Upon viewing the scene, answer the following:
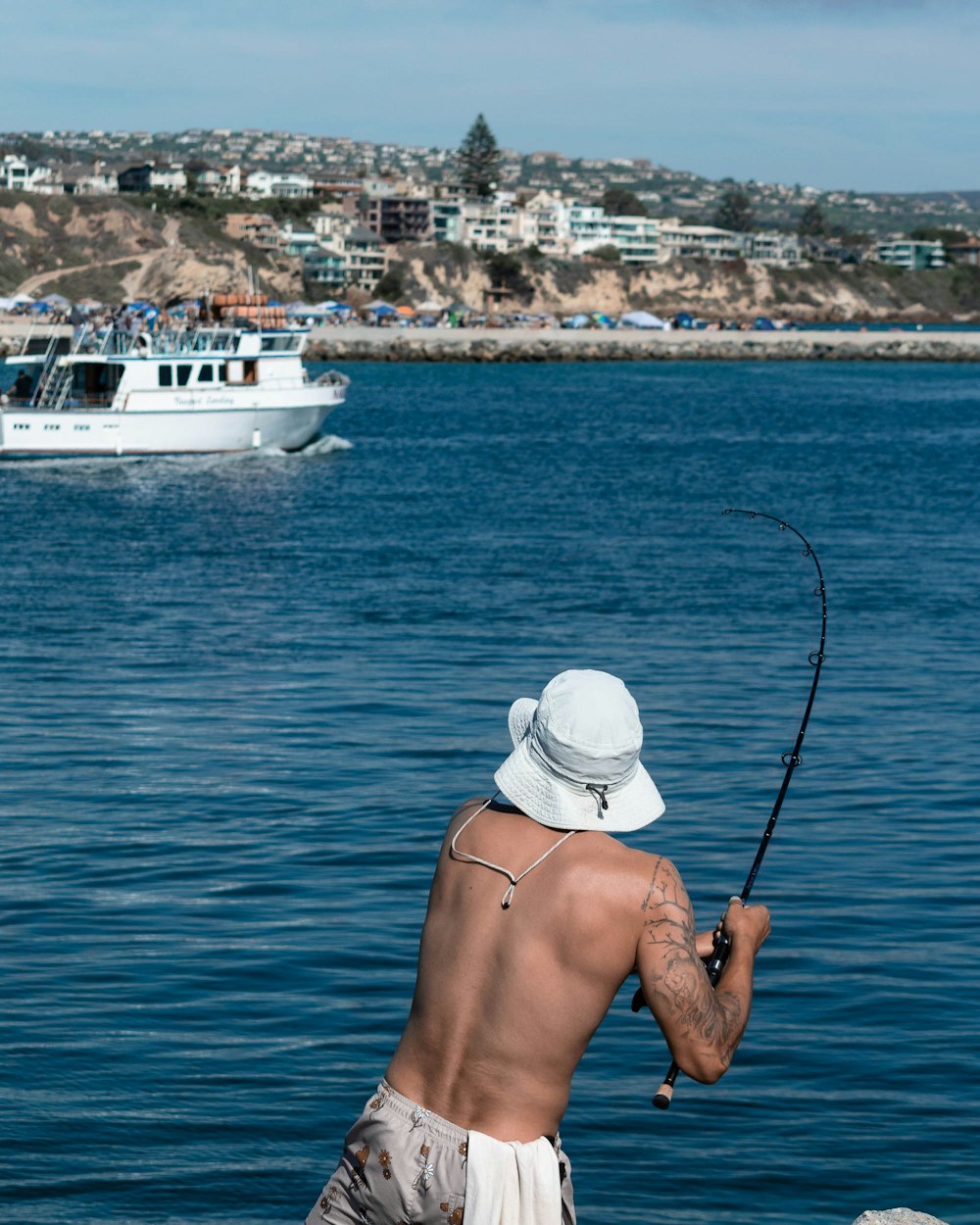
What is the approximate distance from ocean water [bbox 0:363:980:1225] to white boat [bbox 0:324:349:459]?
536 inches

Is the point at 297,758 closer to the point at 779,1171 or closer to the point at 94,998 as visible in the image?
the point at 94,998

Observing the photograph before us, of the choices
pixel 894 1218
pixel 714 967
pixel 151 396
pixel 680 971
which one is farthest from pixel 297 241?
pixel 680 971

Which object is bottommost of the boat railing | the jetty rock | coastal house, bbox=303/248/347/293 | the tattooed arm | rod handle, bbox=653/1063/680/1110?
coastal house, bbox=303/248/347/293

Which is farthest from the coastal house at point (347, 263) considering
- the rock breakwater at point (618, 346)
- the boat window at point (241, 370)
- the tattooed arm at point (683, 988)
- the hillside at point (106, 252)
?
the tattooed arm at point (683, 988)

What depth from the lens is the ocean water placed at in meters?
7.39

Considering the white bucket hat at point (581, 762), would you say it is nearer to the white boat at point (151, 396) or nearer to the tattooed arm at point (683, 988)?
the tattooed arm at point (683, 988)

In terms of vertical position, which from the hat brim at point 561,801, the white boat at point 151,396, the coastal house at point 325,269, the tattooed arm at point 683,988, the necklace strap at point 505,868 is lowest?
the coastal house at point 325,269

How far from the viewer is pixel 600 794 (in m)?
3.78

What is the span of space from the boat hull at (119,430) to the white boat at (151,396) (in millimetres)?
25

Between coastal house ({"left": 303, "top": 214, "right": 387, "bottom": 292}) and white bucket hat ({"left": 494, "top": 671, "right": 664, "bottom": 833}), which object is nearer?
white bucket hat ({"left": 494, "top": 671, "right": 664, "bottom": 833})

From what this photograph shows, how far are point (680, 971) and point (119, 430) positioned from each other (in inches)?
1768

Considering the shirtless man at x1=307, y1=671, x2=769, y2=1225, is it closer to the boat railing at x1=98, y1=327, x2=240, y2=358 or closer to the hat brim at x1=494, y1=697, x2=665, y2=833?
the hat brim at x1=494, y1=697, x2=665, y2=833

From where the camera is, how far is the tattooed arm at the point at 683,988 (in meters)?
3.71

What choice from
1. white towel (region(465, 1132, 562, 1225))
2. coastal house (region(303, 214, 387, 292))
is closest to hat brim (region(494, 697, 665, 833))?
white towel (region(465, 1132, 562, 1225))
